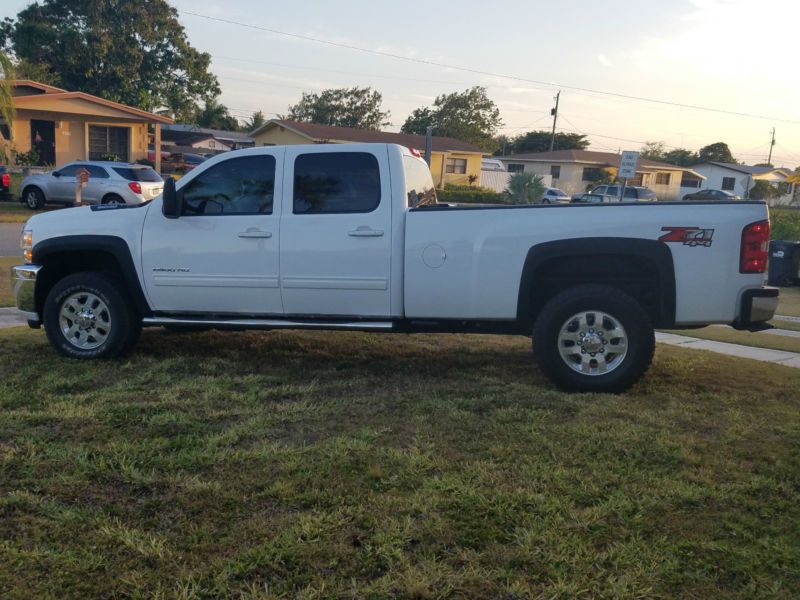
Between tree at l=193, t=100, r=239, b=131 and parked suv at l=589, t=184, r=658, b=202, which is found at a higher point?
tree at l=193, t=100, r=239, b=131

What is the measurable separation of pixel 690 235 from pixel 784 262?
12.1 metres

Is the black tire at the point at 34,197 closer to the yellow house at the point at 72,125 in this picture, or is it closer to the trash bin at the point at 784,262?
the yellow house at the point at 72,125

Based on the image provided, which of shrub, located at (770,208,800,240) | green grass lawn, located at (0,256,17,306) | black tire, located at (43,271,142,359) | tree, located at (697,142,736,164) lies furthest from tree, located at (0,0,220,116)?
tree, located at (697,142,736,164)

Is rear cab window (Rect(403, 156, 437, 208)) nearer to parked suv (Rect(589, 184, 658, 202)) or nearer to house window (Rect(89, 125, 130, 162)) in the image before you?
parked suv (Rect(589, 184, 658, 202))

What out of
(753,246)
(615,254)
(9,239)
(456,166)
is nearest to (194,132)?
(456,166)

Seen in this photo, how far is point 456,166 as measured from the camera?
48719mm

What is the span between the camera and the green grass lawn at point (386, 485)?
9.65 ft

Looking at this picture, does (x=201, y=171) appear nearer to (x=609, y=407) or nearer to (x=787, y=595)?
(x=609, y=407)

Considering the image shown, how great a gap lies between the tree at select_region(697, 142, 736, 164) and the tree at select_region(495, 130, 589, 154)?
50.8 ft

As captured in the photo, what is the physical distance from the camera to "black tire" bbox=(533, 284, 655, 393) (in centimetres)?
538

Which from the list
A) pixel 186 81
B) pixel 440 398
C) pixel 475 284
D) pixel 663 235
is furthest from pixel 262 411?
pixel 186 81

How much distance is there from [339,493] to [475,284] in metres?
2.41

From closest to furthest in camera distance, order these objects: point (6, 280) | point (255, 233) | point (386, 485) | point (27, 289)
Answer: point (386, 485)
point (255, 233)
point (27, 289)
point (6, 280)

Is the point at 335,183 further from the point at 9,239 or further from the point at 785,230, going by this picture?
the point at 785,230
